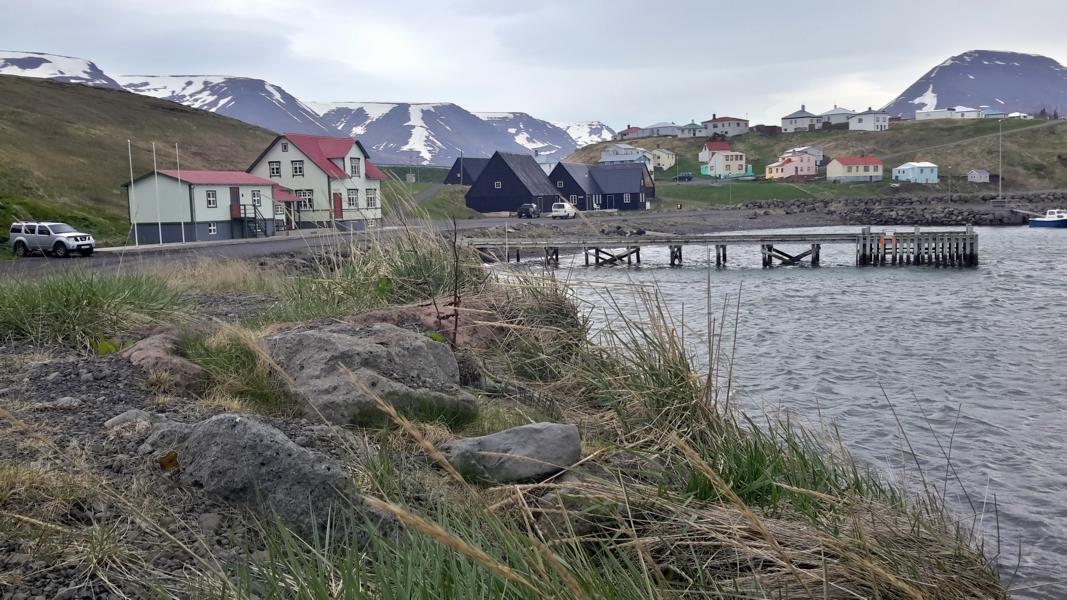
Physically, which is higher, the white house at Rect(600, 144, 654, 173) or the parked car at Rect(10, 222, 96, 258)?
the white house at Rect(600, 144, 654, 173)

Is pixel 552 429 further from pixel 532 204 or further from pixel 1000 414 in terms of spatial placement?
pixel 532 204

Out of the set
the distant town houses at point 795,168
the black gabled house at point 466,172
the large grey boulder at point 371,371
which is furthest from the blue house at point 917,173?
the large grey boulder at point 371,371

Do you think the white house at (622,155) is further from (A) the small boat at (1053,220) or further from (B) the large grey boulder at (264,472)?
(B) the large grey boulder at (264,472)

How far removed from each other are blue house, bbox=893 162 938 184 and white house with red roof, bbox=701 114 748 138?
172 feet

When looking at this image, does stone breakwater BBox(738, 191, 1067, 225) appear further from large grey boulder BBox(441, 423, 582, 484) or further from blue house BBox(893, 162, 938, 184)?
large grey boulder BBox(441, 423, 582, 484)

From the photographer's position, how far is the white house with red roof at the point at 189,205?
4178cm

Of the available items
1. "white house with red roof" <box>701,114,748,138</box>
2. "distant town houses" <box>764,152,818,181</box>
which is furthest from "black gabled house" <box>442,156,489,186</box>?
"white house with red roof" <box>701,114,748,138</box>

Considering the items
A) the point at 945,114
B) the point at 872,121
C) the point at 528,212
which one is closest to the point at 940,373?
the point at 528,212

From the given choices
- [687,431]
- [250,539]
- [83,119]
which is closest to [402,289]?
[687,431]

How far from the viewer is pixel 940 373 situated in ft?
51.0

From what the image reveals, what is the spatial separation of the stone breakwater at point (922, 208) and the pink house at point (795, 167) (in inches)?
885

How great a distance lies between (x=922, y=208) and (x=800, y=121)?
84.2m

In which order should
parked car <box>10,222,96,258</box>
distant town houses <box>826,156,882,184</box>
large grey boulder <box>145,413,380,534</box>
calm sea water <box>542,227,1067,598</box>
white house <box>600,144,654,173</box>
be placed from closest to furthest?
large grey boulder <box>145,413,380,534</box>, calm sea water <box>542,227,1067,598</box>, parked car <box>10,222,96,258</box>, distant town houses <box>826,156,882,184</box>, white house <box>600,144,654,173</box>

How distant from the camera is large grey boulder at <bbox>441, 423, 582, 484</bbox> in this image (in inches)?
183
